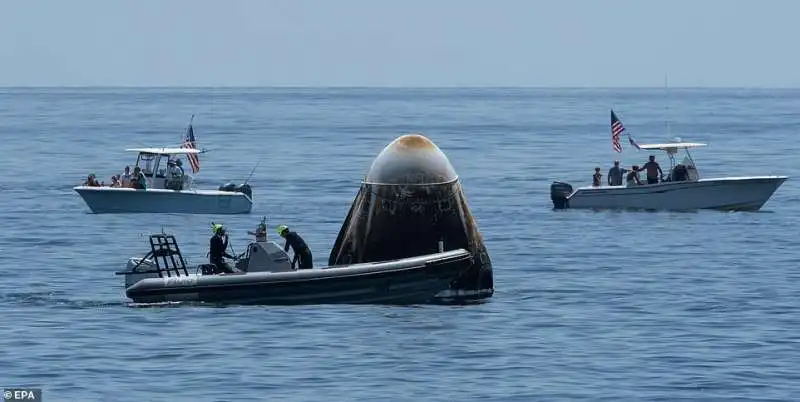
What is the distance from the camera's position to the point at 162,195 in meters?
66.8

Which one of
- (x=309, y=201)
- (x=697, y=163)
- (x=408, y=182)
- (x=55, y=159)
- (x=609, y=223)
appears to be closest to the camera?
(x=408, y=182)

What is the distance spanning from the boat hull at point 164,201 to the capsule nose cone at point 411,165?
2983cm

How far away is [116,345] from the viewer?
113 feet

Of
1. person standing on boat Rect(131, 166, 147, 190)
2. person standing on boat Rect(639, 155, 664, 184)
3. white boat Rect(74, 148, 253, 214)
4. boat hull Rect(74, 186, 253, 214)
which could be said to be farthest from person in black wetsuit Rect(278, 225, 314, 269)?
person standing on boat Rect(639, 155, 664, 184)

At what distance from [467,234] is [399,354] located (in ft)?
18.3

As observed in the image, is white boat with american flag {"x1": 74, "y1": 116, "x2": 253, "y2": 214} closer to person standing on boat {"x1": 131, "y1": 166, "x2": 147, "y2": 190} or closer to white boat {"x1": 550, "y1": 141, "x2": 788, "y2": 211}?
person standing on boat {"x1": 131, "y1": 166, "x2": 147, "y2": 190}

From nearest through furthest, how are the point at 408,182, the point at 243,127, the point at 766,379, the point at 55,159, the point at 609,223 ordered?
1. the point at 766,379
2. the point at 408,182
3. the point at 609,223
4. the point at 55,159
5. the point at 243,127

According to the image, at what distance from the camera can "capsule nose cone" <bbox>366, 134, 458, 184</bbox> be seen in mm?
37688

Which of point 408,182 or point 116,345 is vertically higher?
point 408,182

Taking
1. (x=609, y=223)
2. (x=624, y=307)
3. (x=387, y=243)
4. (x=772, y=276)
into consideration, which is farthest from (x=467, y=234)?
(x=609, y=223)

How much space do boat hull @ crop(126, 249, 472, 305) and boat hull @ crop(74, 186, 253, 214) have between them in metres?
29.6

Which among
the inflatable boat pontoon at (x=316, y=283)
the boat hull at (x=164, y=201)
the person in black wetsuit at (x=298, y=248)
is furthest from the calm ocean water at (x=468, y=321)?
the person in black wetsuit at (x=298, y=248)

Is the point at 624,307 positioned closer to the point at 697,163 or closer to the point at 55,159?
the point at 697,163

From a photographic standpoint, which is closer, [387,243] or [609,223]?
[387,243]
